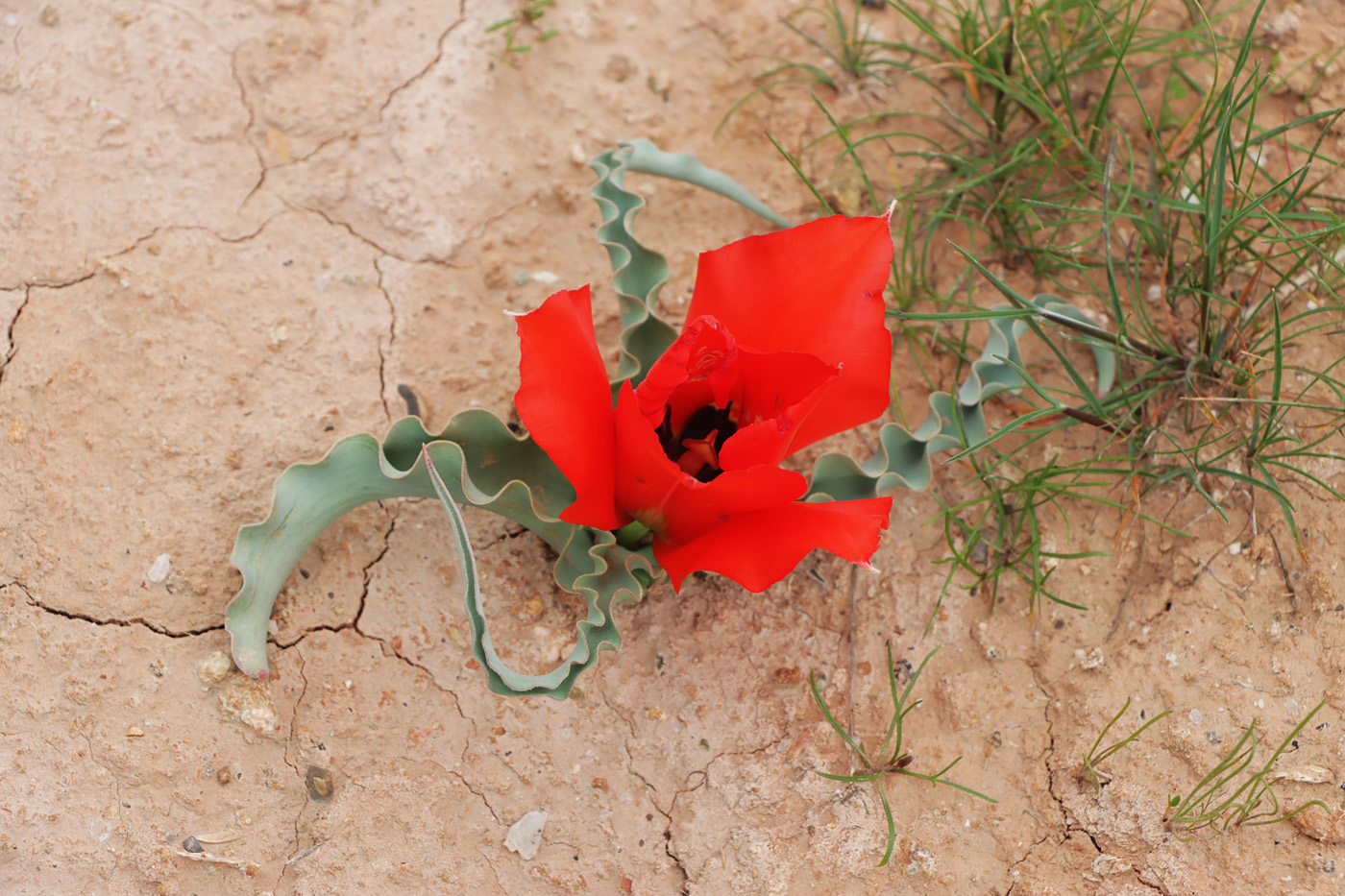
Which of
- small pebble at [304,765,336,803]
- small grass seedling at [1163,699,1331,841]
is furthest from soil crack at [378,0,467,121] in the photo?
small grass seedling at [1163,699,1331,841]

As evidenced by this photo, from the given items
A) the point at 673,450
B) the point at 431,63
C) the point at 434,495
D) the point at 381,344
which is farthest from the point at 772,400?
the point at 431,63

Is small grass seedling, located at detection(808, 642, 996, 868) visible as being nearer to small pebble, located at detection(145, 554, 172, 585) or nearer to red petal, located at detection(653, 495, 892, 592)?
red petal, located at detection(653, 495, 892, 592)

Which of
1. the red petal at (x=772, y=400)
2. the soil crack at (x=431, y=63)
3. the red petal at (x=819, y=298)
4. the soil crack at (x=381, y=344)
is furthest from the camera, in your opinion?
the soil crack at (x=431, y=63)

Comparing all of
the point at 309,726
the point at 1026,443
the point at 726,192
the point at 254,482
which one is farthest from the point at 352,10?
the point at 1026,443

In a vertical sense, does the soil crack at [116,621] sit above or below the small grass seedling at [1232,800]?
below

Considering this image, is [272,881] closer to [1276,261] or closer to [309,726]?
[309,726]

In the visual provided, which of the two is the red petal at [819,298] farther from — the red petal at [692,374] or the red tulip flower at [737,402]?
the red petal at [692,374]

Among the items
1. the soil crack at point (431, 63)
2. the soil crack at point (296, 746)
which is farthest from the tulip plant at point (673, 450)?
the soil crack at point (431, 63)

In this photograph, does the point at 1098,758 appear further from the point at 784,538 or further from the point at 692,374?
the point at 692,374
